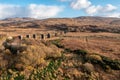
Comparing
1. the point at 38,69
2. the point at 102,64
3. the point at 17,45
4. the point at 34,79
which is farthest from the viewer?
the point at 17,45

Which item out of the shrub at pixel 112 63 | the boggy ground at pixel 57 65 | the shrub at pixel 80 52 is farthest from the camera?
the shrub at pixel 80 52

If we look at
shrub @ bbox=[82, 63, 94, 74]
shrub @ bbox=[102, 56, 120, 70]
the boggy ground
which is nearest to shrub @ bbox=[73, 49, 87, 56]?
the boggy ground

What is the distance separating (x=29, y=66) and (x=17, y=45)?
5.75 m

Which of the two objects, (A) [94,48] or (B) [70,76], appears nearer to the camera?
(B) [70,76]

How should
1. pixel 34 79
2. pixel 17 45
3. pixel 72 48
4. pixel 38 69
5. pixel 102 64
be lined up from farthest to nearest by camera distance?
pixel 72 48 → pixel 17 45 → pixel 102 64 → pixel 38 69 → pixel 34 79

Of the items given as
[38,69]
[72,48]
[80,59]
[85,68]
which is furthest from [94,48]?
[38,69]

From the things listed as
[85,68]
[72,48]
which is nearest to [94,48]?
[72,48]

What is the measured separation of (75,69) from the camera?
119 ft

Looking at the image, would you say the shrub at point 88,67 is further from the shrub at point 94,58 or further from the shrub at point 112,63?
the shrub at point 112,63

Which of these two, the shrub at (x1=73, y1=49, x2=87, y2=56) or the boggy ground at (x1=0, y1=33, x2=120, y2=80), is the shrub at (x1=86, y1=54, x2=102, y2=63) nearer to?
the boggy ground at (x1=0, y1=33, x2=120, y2=80)

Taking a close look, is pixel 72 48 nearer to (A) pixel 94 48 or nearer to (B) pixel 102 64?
(A) pixel 94 48

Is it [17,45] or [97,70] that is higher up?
[17,45]

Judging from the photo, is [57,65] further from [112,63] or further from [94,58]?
[112,63]

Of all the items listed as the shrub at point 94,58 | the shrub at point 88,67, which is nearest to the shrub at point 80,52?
the shrub at point 94,58
